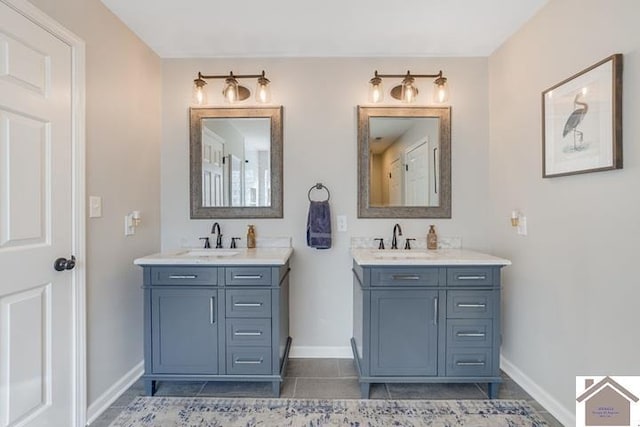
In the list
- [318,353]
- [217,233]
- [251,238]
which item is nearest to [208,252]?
[217,233]

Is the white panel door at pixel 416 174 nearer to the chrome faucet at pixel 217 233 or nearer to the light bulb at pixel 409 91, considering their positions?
the light bulb at pixel 409 91

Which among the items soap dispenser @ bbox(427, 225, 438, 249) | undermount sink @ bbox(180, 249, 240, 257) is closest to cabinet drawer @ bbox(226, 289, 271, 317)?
undermount sink @ bbox(180, 249, 240, 257)

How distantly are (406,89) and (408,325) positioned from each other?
1715 millimetres

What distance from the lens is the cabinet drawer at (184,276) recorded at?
2.08 m

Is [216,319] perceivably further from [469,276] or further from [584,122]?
[584,122]

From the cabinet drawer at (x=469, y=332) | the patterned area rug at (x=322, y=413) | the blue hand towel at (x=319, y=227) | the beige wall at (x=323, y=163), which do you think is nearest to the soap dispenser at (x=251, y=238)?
the beige wall at (x=323, y=163)

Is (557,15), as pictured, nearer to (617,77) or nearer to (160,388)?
(617,77)

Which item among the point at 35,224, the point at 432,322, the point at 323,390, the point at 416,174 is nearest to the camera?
the point at 35,224

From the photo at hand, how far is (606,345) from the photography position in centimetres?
159

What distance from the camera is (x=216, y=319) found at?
2.08 metres

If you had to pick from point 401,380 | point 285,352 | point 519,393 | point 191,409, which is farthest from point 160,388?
→ point 519,393

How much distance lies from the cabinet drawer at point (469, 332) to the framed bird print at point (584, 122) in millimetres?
981

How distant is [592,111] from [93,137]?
105 inches

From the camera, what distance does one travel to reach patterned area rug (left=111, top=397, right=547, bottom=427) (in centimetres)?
187
